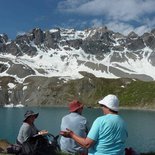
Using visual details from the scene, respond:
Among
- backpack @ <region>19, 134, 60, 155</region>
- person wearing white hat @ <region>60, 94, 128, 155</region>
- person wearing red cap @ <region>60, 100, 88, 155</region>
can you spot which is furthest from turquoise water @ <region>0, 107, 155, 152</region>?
person wearing white hat @ <region>60, 94, 128, 155</region>

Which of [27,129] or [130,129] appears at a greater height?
[27,129]

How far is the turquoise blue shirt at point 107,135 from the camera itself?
10.5 metres

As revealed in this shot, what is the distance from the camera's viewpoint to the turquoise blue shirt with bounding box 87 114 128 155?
10508mm

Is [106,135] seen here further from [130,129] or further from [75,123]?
[130,129]

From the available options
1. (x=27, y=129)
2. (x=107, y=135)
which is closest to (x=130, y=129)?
(x=27, y=129)

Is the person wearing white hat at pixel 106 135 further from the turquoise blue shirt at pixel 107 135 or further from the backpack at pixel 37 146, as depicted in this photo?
the backpack at pixel 37 146

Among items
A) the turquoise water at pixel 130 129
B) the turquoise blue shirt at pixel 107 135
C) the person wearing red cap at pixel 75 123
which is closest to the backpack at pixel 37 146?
the person wearing red cap at pixel 75 123

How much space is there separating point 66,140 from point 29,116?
6.34ft

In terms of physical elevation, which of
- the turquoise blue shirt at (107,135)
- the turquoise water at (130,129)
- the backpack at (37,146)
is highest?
the turquoise blue shirt at (107,135)

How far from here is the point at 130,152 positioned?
1341cm

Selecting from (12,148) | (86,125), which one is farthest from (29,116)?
(86,125)

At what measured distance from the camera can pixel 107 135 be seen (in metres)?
10.6

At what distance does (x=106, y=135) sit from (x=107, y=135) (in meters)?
0.04

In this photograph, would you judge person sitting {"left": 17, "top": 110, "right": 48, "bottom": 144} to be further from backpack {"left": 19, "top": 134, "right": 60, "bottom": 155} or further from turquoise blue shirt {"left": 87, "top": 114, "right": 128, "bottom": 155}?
turquoise blue shirt {"left": 87, "top": 114, "right": 128, "bottom": 155}
